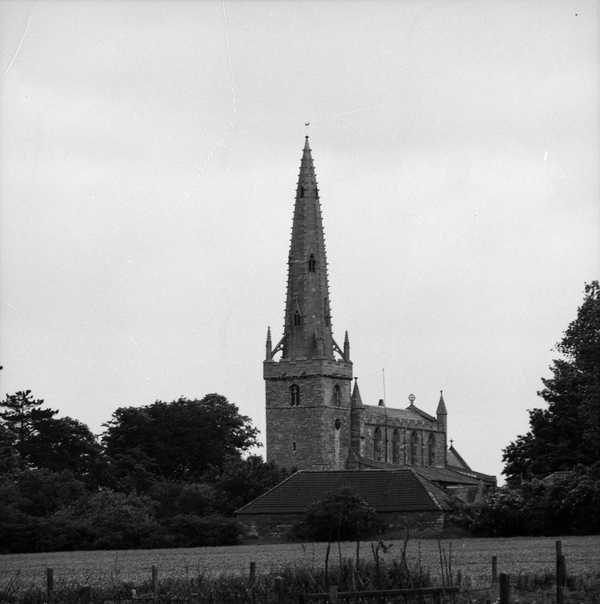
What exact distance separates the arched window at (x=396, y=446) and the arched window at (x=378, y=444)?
2.82m

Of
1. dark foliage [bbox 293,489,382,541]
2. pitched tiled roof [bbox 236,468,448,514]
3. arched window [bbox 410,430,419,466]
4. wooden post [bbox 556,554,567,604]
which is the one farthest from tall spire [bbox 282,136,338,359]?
wooden post [bbox 556,554,567,604]

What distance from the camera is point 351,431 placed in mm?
128125

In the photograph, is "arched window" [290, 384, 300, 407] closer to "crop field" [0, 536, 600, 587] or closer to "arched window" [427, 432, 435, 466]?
"arched window" [427, 432, 435, 466]

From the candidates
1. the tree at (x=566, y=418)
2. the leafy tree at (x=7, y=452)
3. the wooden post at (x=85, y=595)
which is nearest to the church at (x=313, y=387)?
the leafy tree at (x=7, y=452)

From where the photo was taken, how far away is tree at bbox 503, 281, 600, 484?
220 feet

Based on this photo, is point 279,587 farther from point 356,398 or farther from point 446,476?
point 446,476

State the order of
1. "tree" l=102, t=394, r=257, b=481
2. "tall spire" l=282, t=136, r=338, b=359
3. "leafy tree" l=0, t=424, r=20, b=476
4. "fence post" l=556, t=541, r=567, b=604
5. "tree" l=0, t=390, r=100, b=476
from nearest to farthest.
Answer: "fence post" l=556, t=541, r=567, b=604 → "leafy tree" l=0, t=424, r=20, b=476 → "tree" l=0, t=390, r=100, b=476 → "tree" l=102, t=394, r=257, b=481 → "tall spire" l=282, t=136, r=338, b=359

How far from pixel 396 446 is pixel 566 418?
5102 cm

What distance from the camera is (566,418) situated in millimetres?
86188

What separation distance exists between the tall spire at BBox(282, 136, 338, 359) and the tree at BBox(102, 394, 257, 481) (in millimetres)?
8448

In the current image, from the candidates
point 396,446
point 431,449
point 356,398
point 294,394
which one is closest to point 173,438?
point 294,394

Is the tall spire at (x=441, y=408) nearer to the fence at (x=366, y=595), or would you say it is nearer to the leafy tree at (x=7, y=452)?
the leafy tree at (x=7, y=452)

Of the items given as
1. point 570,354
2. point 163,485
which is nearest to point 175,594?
point 570,354

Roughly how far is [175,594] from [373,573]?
141 inches
